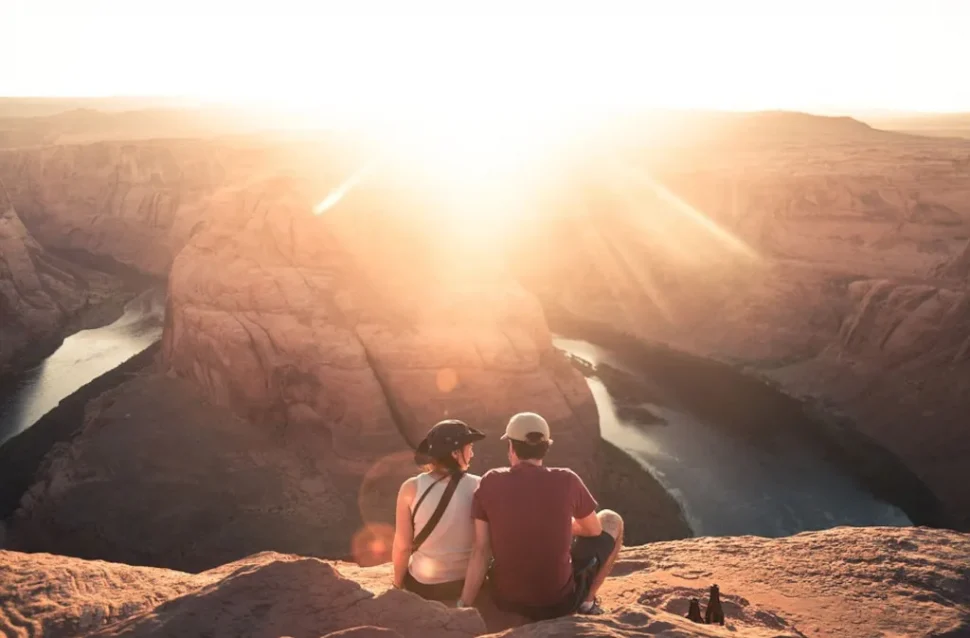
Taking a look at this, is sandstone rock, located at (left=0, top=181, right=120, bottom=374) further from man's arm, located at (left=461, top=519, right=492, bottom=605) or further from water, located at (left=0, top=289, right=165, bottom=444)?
man's arm, located at (left=461, top=519, right=492, bottom=605)

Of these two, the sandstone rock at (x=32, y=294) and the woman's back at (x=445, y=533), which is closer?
the woman's back at (x=445, y=533)

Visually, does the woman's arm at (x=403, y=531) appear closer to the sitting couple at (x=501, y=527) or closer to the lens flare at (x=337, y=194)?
the sitting couple at (x=501, y=527)

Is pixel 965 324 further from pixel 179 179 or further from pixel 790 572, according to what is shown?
pixel 179 179

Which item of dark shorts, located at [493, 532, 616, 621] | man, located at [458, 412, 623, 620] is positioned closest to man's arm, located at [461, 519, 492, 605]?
man, located at [458, 412, 623, 620]

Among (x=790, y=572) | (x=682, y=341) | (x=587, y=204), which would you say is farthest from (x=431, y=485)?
(x=587, y=204)

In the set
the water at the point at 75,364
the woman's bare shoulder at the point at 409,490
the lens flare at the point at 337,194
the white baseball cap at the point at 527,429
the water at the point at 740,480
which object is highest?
the lens flare at the point at 337,194

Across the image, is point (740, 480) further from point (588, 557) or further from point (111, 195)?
point (111, 195)

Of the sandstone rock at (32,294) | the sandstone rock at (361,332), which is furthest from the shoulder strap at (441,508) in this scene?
the sandstone rock at (32,294)

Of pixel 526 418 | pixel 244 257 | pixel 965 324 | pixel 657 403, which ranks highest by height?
pixel 526 418

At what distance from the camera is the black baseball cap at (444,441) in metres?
5.28

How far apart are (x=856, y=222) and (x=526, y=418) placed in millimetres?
47175

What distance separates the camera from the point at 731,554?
10.8 meters

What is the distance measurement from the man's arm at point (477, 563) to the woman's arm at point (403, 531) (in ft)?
1.94

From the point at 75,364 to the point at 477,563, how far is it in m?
38.6
